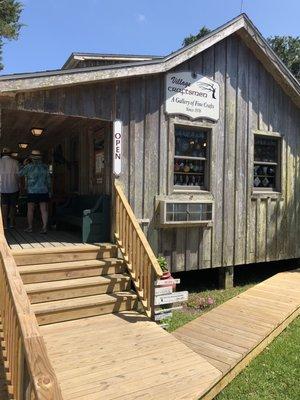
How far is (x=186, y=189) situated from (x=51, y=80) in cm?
324

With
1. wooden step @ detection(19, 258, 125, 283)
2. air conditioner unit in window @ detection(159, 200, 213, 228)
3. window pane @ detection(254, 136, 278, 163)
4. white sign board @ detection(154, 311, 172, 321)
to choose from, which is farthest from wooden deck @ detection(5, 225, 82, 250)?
window pane @ detection(254, 136, 278, 163)

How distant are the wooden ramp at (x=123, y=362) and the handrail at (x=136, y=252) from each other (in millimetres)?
468

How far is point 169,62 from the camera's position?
709 centimetres

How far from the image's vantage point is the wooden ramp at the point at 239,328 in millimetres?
4504

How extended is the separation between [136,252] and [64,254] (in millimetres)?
1094

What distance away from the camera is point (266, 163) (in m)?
9.02

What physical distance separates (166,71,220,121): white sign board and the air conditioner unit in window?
1.67 metres

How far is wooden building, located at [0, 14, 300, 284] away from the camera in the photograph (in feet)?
21.6

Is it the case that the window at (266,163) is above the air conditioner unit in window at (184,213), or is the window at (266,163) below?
above

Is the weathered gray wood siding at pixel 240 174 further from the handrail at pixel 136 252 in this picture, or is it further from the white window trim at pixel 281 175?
the handrail at pixel 136 252

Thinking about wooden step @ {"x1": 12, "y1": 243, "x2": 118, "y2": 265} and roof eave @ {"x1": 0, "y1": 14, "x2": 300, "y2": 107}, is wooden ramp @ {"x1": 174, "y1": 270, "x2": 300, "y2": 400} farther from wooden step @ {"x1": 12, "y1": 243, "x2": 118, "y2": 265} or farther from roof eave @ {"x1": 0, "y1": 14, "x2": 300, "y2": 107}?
roof eave @ {"x1": 0, "y1": 14, "x2": 300, "y2": 107}

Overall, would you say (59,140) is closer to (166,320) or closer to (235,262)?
(235,262)

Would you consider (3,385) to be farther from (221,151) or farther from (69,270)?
(221,151)

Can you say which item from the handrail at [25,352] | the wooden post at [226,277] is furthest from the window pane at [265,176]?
the handrail at [25,352]
